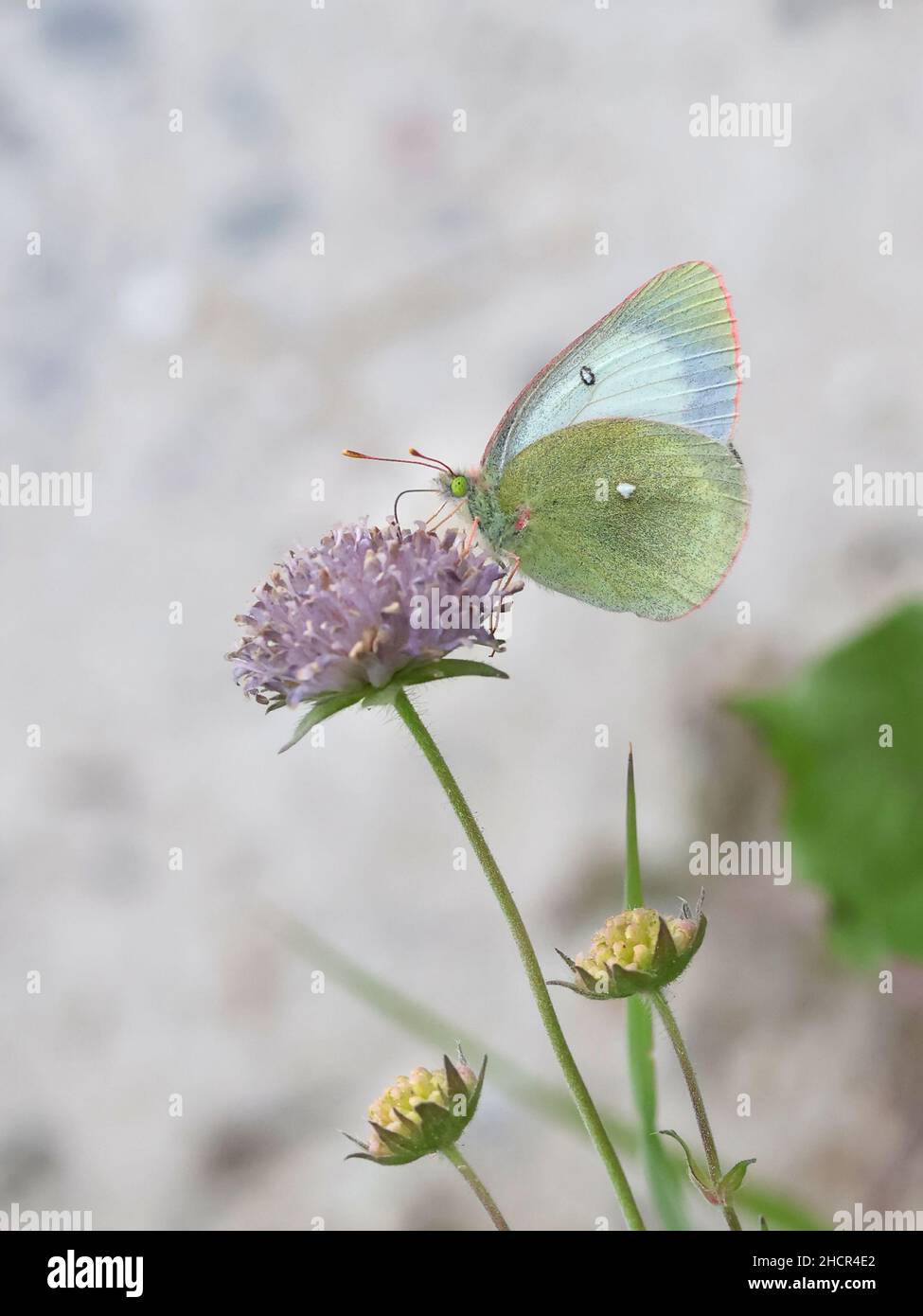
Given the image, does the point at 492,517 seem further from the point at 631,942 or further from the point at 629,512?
the point at 631,942

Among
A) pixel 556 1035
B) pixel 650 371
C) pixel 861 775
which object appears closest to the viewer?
pixel 556 1035

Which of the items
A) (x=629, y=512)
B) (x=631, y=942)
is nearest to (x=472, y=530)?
(x=629, y=512)

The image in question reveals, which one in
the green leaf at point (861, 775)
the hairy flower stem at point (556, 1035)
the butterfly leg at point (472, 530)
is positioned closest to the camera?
the hairy flower stem at point (556, 1035)

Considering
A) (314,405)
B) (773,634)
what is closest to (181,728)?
(314,405)

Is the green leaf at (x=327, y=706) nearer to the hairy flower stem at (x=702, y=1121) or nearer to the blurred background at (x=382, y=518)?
the hairy flower stem at (x=702, y=1121)

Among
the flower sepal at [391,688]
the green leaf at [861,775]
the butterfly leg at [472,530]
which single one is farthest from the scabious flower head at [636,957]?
the green leaf at [861,775]

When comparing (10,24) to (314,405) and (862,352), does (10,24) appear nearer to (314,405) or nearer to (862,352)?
(314,405)
